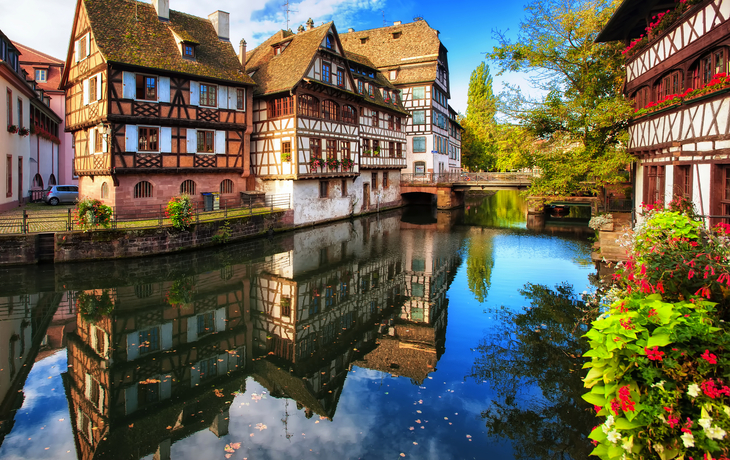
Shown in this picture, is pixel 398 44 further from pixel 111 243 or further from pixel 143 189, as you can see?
pixel 111 243

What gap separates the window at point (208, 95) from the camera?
25312 millimetres

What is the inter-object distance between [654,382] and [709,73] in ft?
39.5

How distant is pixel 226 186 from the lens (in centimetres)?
2761

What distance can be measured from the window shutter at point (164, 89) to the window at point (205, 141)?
234 centimetres

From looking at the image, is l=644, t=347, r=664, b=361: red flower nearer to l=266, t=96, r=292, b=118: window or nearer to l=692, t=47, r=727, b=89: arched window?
l=692, t=47, r=727, b=89: arched window

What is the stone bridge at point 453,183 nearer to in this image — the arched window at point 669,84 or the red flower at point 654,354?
the arched window at point 669,84

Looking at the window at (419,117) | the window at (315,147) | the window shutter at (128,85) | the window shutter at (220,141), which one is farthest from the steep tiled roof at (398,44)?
the window shutter at (128,85)

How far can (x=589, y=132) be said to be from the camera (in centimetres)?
2422

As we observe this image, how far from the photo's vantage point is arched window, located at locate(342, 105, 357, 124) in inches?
1262

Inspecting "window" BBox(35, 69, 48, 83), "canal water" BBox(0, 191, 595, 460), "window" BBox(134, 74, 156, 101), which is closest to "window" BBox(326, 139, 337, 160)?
"window" BBox(134, 74, 156, 101)

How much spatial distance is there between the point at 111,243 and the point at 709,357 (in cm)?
1941

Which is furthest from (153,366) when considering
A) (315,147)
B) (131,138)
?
(315,147)

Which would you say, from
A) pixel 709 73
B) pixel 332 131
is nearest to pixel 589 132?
pixel 709 73

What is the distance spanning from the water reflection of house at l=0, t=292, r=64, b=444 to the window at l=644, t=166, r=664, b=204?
1761cm
